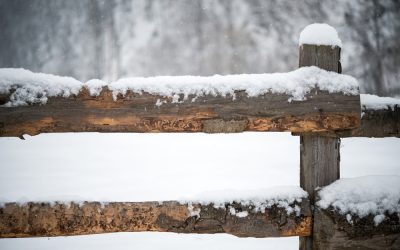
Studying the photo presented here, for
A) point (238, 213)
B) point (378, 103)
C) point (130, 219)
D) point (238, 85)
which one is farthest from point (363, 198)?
point (130, 219)

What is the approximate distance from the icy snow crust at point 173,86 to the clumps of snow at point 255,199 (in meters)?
0.49

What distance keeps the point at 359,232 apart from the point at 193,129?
0.98 m

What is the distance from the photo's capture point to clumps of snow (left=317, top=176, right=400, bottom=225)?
1.56 m

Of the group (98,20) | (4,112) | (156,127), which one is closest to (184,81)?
(156,127)

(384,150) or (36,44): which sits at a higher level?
(36,44)

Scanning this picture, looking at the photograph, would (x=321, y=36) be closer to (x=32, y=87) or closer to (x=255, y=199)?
(x=255, y=199)

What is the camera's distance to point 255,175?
17.1 ft

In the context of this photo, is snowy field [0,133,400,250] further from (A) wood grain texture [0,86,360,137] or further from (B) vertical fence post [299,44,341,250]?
(B) vertical fence post [299,44,341,250]

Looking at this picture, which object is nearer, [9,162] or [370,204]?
[370,204]

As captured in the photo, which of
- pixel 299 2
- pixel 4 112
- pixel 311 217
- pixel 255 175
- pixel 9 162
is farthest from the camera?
pixel 299 2

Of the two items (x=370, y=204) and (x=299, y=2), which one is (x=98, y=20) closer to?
(x=299, y=2)

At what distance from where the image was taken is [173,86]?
1531 mm

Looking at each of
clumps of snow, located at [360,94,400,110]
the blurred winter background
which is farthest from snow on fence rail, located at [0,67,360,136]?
the blurred winter background

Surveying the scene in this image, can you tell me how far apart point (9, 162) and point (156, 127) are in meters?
6.00
